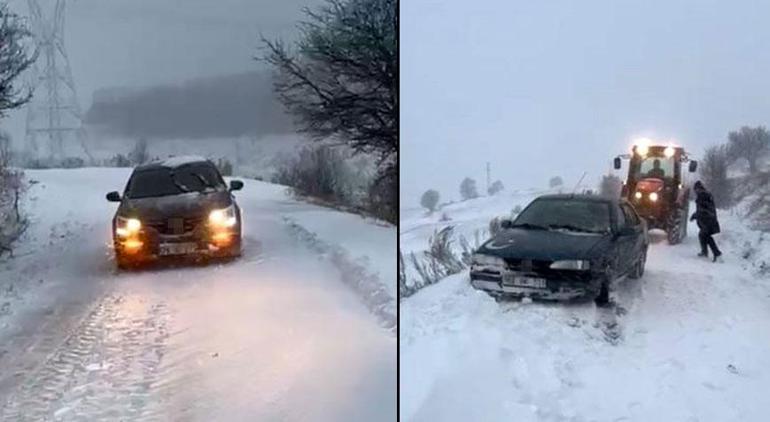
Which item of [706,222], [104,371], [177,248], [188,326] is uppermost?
[706,222]

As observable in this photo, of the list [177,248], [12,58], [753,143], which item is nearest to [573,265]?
[753,143]

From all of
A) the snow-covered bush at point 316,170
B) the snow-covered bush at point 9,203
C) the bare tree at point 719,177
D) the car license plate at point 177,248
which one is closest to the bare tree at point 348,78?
the snow-covered bush at point 316,170

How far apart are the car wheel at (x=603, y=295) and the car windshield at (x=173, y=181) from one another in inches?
49.0

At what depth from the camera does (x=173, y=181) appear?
3051 mm

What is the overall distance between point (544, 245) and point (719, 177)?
0.58m

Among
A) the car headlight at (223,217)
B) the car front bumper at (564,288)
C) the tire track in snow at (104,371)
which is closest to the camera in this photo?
the tire track in snow at (104,371)

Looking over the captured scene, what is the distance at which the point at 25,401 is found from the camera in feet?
9.37

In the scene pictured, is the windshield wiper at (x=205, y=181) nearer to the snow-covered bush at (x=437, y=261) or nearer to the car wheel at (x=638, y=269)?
the snow-covered bush at (x=437, y=261)

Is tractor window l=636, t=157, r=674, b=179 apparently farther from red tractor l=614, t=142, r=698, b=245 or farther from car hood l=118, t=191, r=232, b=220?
car hood l=118, t=191, r=232, b=220

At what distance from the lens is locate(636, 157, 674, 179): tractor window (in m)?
2.99

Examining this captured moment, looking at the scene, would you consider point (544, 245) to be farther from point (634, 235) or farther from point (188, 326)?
point (188, 326)

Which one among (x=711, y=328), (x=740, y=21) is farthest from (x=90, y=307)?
(x=740, y=21)

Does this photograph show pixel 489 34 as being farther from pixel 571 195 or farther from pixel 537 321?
pixel 537 321

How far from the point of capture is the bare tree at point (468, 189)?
9.93 ft
